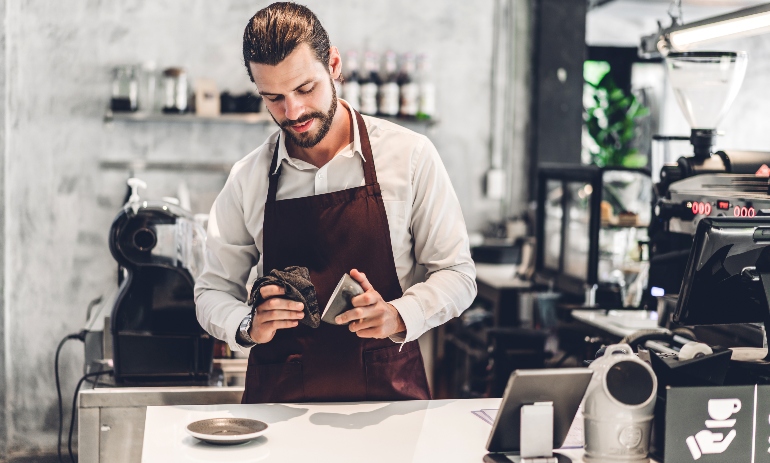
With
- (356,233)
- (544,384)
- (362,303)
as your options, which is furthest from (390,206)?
(544,384)

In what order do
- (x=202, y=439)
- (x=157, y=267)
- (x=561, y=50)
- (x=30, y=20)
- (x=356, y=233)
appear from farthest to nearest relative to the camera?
(x=561, y=50) → (x=30, y=20) → (x=157, y=267) → (x=356, y=233) → (x=202, y=439)

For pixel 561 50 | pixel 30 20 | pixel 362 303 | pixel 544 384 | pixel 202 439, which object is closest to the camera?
pixel 544 384

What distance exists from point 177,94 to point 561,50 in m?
2.43

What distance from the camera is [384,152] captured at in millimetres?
2162

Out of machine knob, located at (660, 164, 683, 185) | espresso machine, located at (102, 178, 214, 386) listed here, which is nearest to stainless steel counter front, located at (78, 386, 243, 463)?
espresso machine, located at (102, 178, 214, 386)

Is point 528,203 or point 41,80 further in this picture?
point 528,203

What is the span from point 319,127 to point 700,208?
1.37m

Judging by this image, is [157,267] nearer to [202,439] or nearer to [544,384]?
[202,439]

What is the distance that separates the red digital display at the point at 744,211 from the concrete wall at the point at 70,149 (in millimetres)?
3164

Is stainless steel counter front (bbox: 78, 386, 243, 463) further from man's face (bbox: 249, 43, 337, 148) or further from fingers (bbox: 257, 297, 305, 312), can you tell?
man's face (bbox: 249, 43, 337, 148)

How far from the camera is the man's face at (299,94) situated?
1.97m

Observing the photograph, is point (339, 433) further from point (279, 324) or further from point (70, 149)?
point (70, 149)

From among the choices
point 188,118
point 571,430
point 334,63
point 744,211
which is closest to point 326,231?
point 334,63

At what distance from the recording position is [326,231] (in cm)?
205
